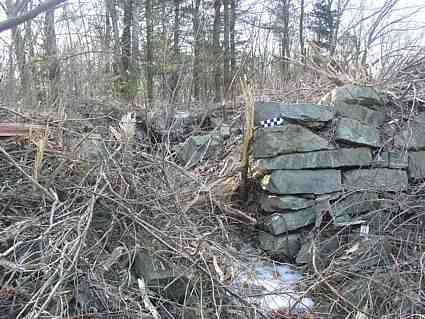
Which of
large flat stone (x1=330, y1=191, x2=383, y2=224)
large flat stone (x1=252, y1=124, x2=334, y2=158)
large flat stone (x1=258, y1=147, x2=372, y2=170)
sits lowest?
large flat stone (x1=330, y1=191, x2=383, y2=224)

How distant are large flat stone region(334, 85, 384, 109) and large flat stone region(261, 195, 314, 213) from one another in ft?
3.47

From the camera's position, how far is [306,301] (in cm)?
312

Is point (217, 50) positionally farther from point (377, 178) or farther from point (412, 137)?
point (377, 178)

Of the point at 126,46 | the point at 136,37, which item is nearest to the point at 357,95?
the point at 126,46

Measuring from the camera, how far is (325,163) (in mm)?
3963

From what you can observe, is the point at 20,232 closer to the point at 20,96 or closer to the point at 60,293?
the point at 60,293

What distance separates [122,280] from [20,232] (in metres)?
0.71

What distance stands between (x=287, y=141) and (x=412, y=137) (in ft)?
4.14

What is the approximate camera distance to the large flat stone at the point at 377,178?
396 centimetres

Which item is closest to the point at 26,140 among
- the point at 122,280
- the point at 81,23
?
the point at 122,280

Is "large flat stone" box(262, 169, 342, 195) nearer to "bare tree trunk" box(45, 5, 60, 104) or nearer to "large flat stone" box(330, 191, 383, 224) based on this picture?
"large flat stone" box(330, 191, 383, 224)

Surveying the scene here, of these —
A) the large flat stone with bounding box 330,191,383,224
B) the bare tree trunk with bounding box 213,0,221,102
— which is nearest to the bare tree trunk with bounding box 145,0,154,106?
the bare tree trunk with bounding box 213,0,221,102

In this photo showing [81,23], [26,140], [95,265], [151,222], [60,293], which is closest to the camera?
[60,293]

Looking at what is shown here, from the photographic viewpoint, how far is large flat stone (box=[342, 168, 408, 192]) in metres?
3.96
